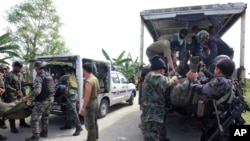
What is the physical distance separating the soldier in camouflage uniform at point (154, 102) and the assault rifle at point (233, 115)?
870mm

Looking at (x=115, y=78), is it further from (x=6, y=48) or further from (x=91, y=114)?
(x=6, y=48)

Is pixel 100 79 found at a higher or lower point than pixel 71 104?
higher

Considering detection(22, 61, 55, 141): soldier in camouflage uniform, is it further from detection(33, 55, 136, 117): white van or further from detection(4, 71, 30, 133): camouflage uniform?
detection(4, 71, 30, 133): camouflage uniform

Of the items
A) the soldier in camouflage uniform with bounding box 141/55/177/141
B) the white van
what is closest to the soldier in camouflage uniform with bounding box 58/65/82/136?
the white van

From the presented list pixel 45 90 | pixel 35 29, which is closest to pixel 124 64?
pixel 35 29

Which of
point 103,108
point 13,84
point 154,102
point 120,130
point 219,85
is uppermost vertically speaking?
point 219,85

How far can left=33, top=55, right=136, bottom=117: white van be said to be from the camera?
228 inches

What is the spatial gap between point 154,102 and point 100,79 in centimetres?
425

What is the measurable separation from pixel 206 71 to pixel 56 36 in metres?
→ 19.5

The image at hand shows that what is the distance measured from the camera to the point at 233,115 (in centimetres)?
323

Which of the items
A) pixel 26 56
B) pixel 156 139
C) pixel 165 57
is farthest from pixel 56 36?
pixel 156 139

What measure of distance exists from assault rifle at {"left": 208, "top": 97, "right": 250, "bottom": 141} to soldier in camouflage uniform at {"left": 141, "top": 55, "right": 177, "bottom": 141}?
870 mm

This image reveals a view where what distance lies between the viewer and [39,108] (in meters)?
4.72

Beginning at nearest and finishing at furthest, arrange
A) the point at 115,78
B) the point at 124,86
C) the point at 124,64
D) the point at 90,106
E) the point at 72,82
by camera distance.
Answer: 1. the point at 90,106
2. the point at 72,82
3. the point at 115,78
4. the point at 124,86
5. the point at 124,64
